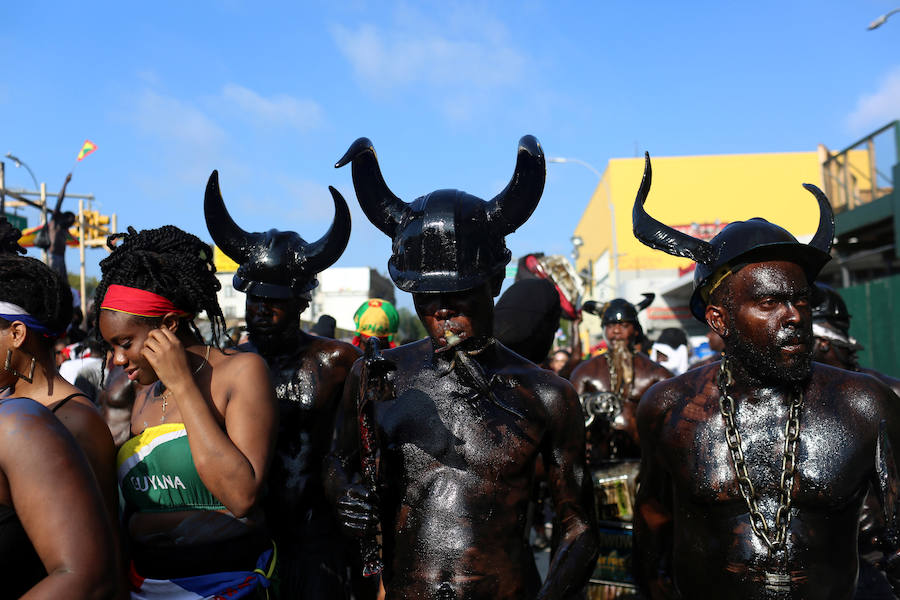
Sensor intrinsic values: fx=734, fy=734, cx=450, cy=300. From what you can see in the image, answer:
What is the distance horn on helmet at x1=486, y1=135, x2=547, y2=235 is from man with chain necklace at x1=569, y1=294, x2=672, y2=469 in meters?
3.84

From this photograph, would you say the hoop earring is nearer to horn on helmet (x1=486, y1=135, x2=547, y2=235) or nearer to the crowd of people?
the crowd of people

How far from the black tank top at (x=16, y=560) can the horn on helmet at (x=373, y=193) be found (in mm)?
1603

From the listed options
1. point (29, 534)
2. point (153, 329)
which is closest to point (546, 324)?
point (153, 329)

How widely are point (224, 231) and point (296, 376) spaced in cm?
94

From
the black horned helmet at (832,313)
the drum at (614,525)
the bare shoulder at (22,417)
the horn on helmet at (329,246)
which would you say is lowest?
the drum at (614,525)

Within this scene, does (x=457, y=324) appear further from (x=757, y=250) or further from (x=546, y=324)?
(x=546, y=324)

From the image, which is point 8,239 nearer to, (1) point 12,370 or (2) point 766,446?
(1) point 12,370

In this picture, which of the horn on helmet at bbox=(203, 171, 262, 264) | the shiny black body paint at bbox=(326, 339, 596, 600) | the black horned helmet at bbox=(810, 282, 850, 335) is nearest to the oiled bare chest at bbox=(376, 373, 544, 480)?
the shiny black body paint at bbox=(326, 339, 596, 600)

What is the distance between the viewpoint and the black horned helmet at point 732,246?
2.79m

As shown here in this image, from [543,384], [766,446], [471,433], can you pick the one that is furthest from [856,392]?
[471,433]

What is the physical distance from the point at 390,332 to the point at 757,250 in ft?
12.9

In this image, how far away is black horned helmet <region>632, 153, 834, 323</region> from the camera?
279 centimetres

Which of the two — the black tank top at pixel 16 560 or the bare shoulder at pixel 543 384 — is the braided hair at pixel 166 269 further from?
the bare shoulder at pixel 543 384

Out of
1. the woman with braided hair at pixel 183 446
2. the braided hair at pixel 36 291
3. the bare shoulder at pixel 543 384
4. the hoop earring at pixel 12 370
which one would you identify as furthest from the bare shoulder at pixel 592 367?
the hoop earring at pixel 12 370
